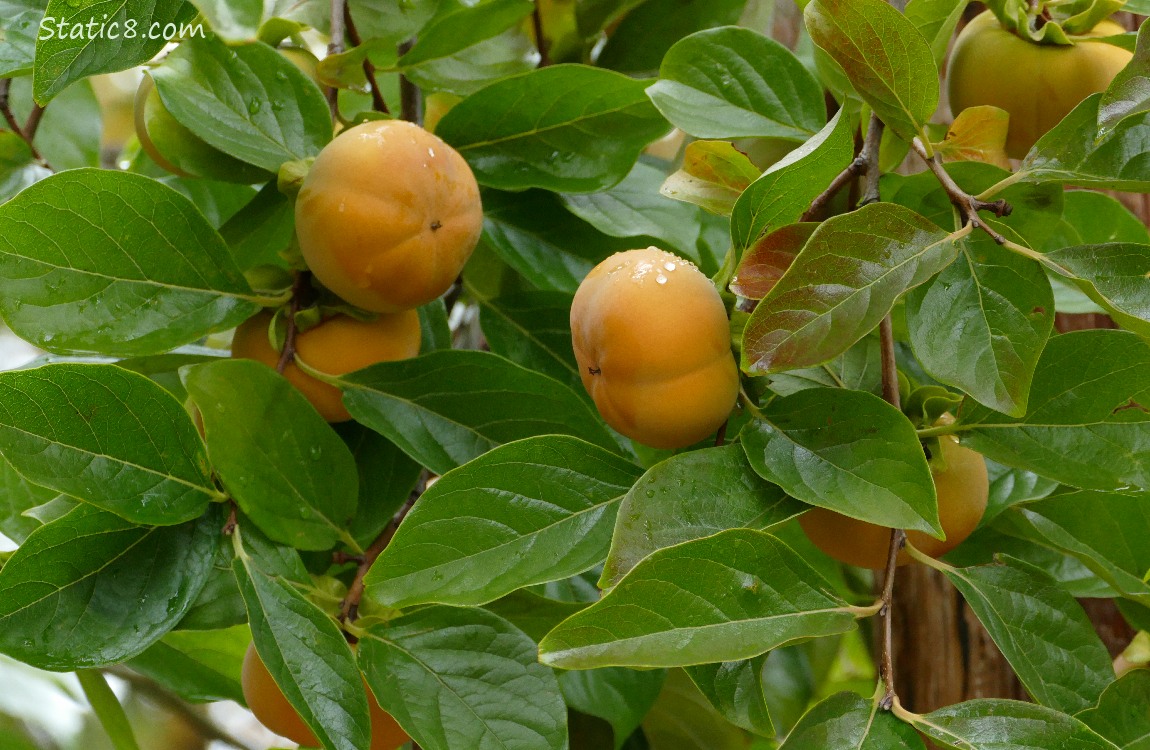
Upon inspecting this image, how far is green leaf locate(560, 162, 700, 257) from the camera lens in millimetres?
854

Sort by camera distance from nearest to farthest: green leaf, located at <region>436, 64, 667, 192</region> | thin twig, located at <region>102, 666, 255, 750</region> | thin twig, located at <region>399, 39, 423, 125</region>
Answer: green leaf, located at <region>436, 64, 667, 192</region> < thin twig, located at <region>399, 39, 423, 125</region> < thin twig, located at <region>102, 666, 255, 750</region>

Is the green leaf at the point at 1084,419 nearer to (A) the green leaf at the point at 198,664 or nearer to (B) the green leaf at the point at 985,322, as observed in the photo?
(B) the green leaf at the point at 985,322

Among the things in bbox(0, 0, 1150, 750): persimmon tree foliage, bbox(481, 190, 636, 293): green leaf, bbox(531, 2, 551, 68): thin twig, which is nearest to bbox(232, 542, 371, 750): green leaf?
bbox(0, 0, 1150, 750): persimmon tree foliage

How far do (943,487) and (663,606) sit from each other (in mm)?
254

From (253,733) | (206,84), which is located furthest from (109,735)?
(253,733)

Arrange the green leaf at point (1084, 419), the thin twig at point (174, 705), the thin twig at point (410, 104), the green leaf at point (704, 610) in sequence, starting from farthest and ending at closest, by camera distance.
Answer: the thin twig at point (174, 705)
the thin twig at point (410, 104)
the green leaf at point (1084, 419)
the green leaf at point (704, 610)

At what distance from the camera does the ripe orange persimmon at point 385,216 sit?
662 millimetres

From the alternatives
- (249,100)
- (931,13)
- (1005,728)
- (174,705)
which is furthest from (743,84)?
(174,705)

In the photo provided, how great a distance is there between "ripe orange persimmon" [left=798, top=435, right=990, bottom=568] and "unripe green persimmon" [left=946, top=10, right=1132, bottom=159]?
0.96 feet

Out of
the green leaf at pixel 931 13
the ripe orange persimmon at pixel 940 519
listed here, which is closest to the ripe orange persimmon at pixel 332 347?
the ripe orange persimmon at pixel 940 519

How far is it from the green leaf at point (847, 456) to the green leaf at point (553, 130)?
29cm

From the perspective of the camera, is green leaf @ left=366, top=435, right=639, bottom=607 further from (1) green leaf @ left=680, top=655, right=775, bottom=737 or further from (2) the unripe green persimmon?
(2) the unripe green persimmon

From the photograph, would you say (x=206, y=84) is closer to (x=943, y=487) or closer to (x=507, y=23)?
(x=507, y=23)

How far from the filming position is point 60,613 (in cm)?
62
